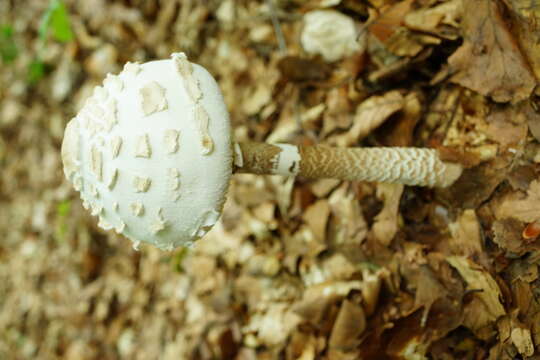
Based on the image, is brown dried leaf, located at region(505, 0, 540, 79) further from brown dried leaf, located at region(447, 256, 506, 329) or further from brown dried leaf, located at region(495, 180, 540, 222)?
brown dried leaf, located at region(447, 256, 506, 329)

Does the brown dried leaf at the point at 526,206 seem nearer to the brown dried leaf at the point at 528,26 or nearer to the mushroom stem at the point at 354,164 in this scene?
the mushroom stem at the point at 354,164

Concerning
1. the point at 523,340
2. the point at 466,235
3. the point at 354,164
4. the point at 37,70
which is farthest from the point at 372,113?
the point at 37,70

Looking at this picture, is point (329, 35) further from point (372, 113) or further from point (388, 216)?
point (388, 216)

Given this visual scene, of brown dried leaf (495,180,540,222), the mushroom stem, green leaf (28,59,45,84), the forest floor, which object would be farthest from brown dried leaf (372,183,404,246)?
green leaf (28,59,45,84)

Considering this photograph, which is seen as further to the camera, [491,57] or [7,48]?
[7,48]

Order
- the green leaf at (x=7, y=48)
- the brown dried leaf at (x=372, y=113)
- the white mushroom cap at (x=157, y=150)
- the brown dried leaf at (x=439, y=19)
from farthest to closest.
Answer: the green leaf at (x=7, y=48) < the brown dried leaf at (x=372, y=113) < the brown dried leaf at (x=439, y=19) < the white mushroom cap at (x=157, y=150)

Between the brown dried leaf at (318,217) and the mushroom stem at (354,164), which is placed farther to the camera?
the brown dried leaf at (318,217)

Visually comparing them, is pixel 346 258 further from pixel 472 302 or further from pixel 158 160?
pixel 158 160

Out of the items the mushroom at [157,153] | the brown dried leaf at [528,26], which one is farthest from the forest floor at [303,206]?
the mushroom at [157,153]
